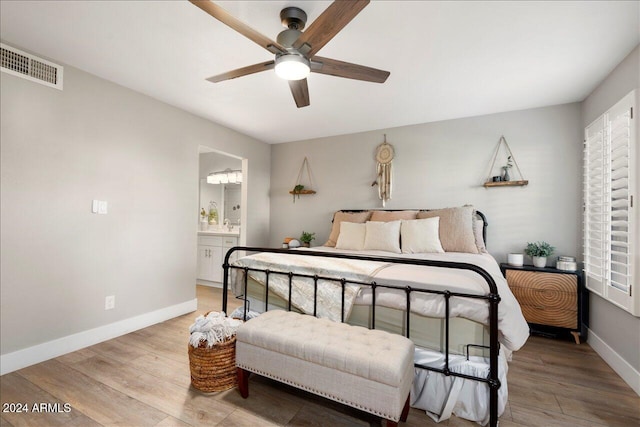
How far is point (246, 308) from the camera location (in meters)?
2.34

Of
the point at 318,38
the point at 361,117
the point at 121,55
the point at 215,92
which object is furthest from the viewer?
the point at 361,117

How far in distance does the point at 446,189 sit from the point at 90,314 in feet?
13.5

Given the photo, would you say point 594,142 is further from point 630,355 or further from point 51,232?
point 51,232

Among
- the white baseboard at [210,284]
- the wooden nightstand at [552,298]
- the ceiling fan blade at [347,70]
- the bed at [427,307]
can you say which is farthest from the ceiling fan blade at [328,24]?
the white baseboard at [210,284]

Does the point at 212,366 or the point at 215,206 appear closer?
the point at 212,366

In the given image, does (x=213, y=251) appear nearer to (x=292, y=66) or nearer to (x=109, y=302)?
(x=109, y=302)

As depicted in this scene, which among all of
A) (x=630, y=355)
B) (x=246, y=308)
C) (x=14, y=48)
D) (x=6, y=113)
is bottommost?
(x=630, y=355)

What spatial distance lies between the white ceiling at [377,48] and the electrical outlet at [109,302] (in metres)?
2.10

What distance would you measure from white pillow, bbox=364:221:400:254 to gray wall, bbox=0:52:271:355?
2.20 meters

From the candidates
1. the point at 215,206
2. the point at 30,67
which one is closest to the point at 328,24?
the point at 30,67

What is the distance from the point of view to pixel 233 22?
1450 millimetres

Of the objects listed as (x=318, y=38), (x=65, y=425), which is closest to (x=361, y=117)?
(x=318, y=38)

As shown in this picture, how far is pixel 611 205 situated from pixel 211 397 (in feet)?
11.3

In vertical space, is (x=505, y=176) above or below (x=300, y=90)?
below
